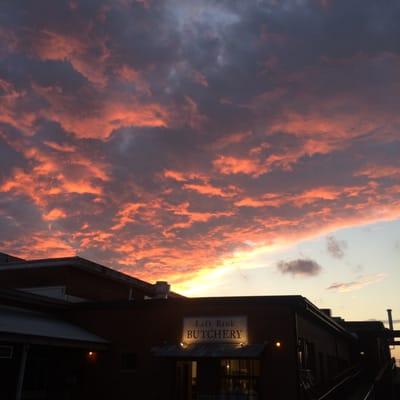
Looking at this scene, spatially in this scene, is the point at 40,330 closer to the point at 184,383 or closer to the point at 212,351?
the point at 184,383

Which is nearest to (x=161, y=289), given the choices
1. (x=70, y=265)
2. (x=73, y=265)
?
(x=73, y=265)

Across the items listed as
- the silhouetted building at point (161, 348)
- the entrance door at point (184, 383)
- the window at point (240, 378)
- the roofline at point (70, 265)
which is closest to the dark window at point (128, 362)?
the silhouetted building at point (161, 348)

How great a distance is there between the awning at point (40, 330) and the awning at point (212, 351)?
3.55m

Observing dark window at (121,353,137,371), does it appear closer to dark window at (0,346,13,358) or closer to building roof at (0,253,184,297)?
dark window at (0,346,13,358)

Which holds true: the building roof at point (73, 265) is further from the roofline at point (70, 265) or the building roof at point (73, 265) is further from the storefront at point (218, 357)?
the storefront at point (218, 357)

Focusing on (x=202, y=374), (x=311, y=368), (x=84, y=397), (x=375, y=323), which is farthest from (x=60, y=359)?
(x=375, y=323)

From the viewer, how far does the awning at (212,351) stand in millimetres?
18281

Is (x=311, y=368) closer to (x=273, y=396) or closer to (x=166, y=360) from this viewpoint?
(x=273, y=396)

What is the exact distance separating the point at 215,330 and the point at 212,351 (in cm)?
124

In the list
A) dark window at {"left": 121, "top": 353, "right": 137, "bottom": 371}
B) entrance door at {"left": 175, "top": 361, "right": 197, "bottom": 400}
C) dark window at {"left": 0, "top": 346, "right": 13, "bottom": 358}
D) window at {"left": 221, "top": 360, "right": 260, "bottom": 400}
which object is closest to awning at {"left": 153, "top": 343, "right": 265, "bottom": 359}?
window at {"left": 221, "top": 360, "right": 260, "bottom": 400}

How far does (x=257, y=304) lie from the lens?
772 inches

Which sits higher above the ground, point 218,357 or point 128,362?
point 218,357

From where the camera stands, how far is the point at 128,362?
2155 cm

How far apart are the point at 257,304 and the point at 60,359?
1019 centimetres
